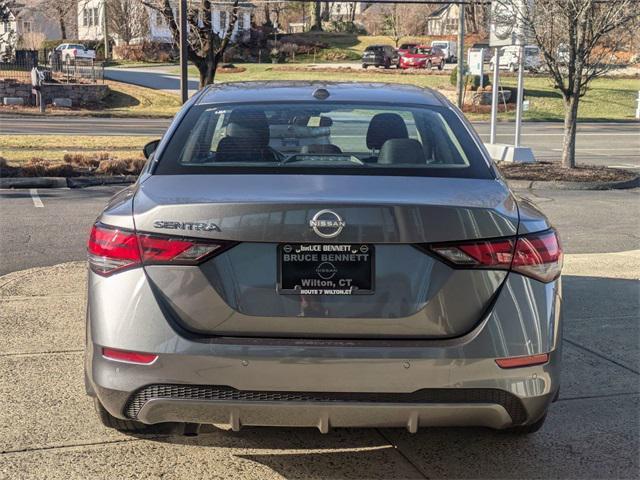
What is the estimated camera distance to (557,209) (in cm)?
1212

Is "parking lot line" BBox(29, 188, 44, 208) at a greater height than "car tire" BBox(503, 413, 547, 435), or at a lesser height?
lesser

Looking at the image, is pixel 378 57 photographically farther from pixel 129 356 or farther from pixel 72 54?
pixel 129 356

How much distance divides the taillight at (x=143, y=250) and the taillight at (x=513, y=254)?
0.84 metres

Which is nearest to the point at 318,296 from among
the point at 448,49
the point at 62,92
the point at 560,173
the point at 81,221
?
the point at 81,221

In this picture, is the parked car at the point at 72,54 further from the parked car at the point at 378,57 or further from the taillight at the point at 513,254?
the taillight at the point at 513,254

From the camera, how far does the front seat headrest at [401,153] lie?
3891 mm

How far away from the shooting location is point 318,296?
318cm

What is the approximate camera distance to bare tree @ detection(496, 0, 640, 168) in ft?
49.8

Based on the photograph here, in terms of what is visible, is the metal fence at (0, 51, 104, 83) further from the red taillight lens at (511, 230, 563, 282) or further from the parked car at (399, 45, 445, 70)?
the red taillight lens at (511, 230, 563, 282)

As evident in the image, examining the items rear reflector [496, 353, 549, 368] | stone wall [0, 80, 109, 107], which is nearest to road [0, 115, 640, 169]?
stone wall [0, 80, 109, 107]

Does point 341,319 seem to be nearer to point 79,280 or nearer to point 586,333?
point 586,333

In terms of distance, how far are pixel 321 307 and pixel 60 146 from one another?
17.3m

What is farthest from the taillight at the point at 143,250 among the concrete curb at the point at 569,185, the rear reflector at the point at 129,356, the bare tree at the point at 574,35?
the bare tree at the point at 574,35

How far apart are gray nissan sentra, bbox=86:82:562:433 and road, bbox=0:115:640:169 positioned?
16.1 metres
